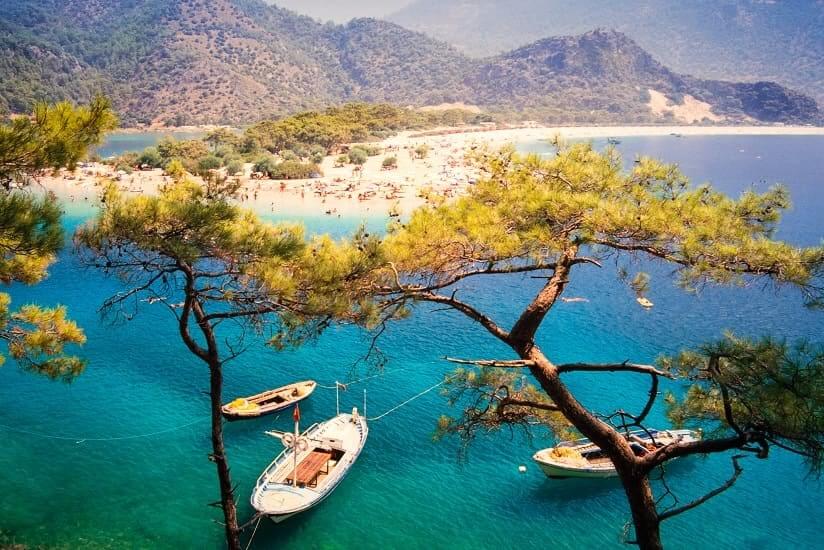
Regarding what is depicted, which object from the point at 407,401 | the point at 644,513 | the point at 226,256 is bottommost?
the point at 407,401

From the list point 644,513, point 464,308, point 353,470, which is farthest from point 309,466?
point 644,513

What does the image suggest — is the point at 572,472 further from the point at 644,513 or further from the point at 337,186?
the point at 337,186

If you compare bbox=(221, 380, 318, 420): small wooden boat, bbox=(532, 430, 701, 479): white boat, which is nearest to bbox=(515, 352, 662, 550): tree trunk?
bbox=(532, 430, 701, 479): white boat

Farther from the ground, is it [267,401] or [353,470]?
[267,401]

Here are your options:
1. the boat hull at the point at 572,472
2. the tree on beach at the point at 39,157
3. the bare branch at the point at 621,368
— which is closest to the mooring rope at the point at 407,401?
the boat hull at the point at 572,472

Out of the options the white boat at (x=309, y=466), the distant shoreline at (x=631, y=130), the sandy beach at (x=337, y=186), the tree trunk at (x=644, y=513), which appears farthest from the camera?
the distant shoreline at (x=631, y=130)

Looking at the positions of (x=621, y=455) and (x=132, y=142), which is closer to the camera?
(x=621, y=455)

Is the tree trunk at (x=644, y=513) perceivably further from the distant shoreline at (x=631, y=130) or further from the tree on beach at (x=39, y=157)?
the distant shoreline at (x=631, y=130)
